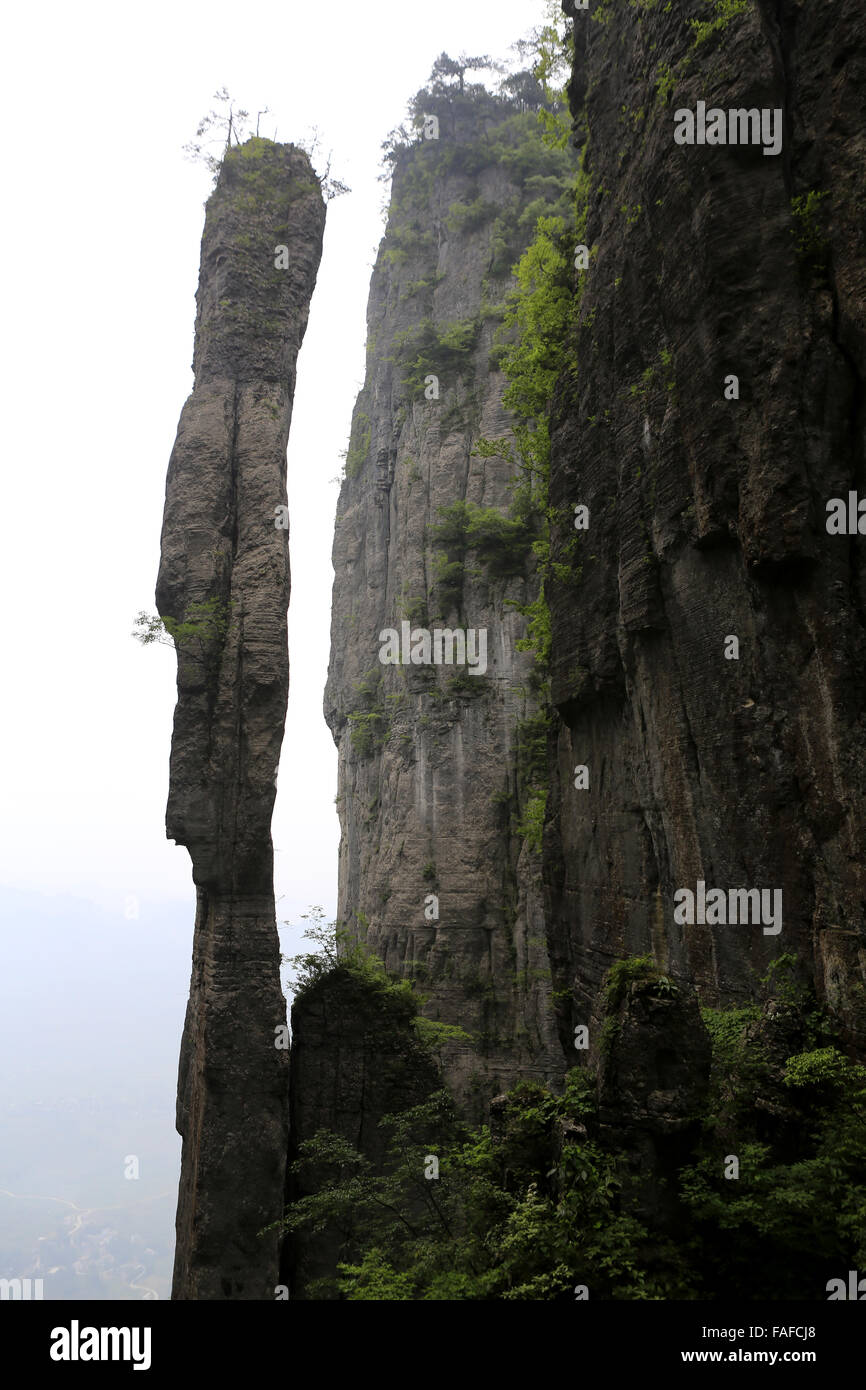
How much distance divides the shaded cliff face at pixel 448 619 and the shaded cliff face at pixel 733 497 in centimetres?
1419

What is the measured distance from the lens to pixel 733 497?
11195 mm

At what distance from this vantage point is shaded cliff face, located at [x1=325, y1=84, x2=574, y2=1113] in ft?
104

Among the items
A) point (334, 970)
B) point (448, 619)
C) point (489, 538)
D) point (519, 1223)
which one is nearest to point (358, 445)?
point (489, 538)

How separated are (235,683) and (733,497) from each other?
1161 cm

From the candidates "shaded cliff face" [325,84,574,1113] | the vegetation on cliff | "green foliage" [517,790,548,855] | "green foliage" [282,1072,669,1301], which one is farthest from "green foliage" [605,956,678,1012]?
"shaded cliff face" [325,84,574,1113]

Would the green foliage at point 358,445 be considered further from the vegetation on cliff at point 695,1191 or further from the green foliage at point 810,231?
the vegetation on cliff at point 695,1191

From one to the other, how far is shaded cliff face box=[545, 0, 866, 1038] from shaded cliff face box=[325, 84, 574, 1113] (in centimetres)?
1419

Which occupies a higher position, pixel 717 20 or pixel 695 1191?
pixel 717 20

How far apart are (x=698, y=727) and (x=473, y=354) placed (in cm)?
3349

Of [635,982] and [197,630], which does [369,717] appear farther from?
[635,982]

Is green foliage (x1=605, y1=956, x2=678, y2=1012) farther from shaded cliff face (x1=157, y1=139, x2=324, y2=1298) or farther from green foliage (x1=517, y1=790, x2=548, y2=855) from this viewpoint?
green foliage (x1=517, y1=790, x2=548, y2=855)

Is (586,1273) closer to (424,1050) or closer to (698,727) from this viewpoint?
(698,727)

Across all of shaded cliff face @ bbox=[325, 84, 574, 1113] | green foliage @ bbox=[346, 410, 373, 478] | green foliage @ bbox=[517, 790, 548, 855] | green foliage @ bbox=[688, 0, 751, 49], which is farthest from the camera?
green foliage @ bbox=[346, 410, 373, 478]

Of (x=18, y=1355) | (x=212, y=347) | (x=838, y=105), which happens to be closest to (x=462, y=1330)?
(x=18, y=1355)
